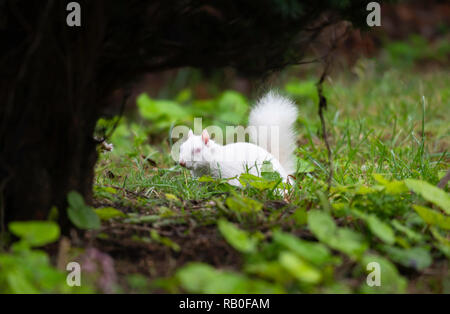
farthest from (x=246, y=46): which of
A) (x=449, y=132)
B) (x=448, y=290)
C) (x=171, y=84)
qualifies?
(x=171, y=84)

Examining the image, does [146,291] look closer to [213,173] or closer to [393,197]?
[393,197]

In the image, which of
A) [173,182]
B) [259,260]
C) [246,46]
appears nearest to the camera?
[259,260]

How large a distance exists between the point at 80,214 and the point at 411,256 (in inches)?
37.1

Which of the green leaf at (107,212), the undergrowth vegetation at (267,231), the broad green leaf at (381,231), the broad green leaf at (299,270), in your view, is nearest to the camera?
the broad green leaf at (299,270)

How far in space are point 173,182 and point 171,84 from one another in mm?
3701

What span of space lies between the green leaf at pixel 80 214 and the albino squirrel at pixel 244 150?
89 centimetres

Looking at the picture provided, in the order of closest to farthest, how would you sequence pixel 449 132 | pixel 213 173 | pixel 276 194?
pixel 276 194, pixel 213 173, pixel 449 132

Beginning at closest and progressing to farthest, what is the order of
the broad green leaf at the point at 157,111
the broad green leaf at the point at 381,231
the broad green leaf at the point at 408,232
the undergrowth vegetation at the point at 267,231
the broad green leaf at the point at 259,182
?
the undergrowth vegetation at the point at 267,231, the broad green leaf at the point at 381,231, the broad green leaf at the point at 408,232, the broad green leaf at the point at 259,182, the broad green leaf at the point at 157,111

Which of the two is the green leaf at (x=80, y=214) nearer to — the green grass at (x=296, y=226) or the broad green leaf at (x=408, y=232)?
the green grass at (x=296, y=226)

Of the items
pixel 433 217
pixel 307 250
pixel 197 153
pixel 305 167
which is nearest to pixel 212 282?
pixel 307 250

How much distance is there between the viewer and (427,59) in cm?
634

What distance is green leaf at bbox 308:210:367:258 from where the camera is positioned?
51.3 inches

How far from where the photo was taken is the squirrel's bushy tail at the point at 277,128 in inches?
95.7

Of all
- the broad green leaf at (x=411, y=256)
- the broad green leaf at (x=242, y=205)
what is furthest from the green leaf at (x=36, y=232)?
the broad green leaf at (x=411, y=256)
